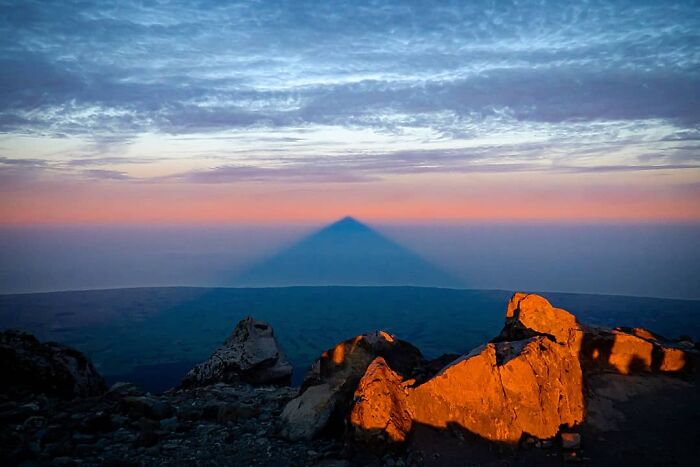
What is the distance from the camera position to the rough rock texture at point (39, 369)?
52.5 feet

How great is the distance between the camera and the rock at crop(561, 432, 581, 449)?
12008mm

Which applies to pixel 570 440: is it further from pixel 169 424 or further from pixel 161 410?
pixel 161 410

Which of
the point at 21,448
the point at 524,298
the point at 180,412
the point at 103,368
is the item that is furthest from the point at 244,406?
the point at 103,368

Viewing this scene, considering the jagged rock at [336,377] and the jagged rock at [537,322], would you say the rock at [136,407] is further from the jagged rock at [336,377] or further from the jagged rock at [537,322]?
the jagged rock at [537,322]

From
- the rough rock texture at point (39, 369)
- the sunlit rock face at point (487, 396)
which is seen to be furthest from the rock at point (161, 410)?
the sunlit rock face at point (487, 396)

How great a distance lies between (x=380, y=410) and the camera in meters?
12.3

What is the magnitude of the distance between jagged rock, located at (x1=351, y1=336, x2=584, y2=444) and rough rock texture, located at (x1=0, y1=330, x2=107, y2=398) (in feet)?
35.1

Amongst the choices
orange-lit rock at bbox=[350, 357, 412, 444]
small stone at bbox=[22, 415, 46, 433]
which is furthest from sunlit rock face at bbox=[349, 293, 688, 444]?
small stone at bbox=[22, 415, 46, 433]

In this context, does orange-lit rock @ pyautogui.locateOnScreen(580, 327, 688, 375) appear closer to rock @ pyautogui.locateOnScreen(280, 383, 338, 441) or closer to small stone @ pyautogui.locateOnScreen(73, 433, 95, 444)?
rock @ pyautogui.locateOnScreen(280, 383, 338, 441)

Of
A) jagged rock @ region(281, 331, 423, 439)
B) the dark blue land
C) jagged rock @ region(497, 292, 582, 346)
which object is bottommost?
the dark blue land

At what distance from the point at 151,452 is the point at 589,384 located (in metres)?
12.7

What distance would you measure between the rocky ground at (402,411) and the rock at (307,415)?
0.03 meters

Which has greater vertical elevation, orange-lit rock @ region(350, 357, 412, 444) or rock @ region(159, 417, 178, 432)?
orange-lit rock @ region(350, 357, 412, 444)

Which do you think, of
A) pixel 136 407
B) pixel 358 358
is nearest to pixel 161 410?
pixel 136 407
